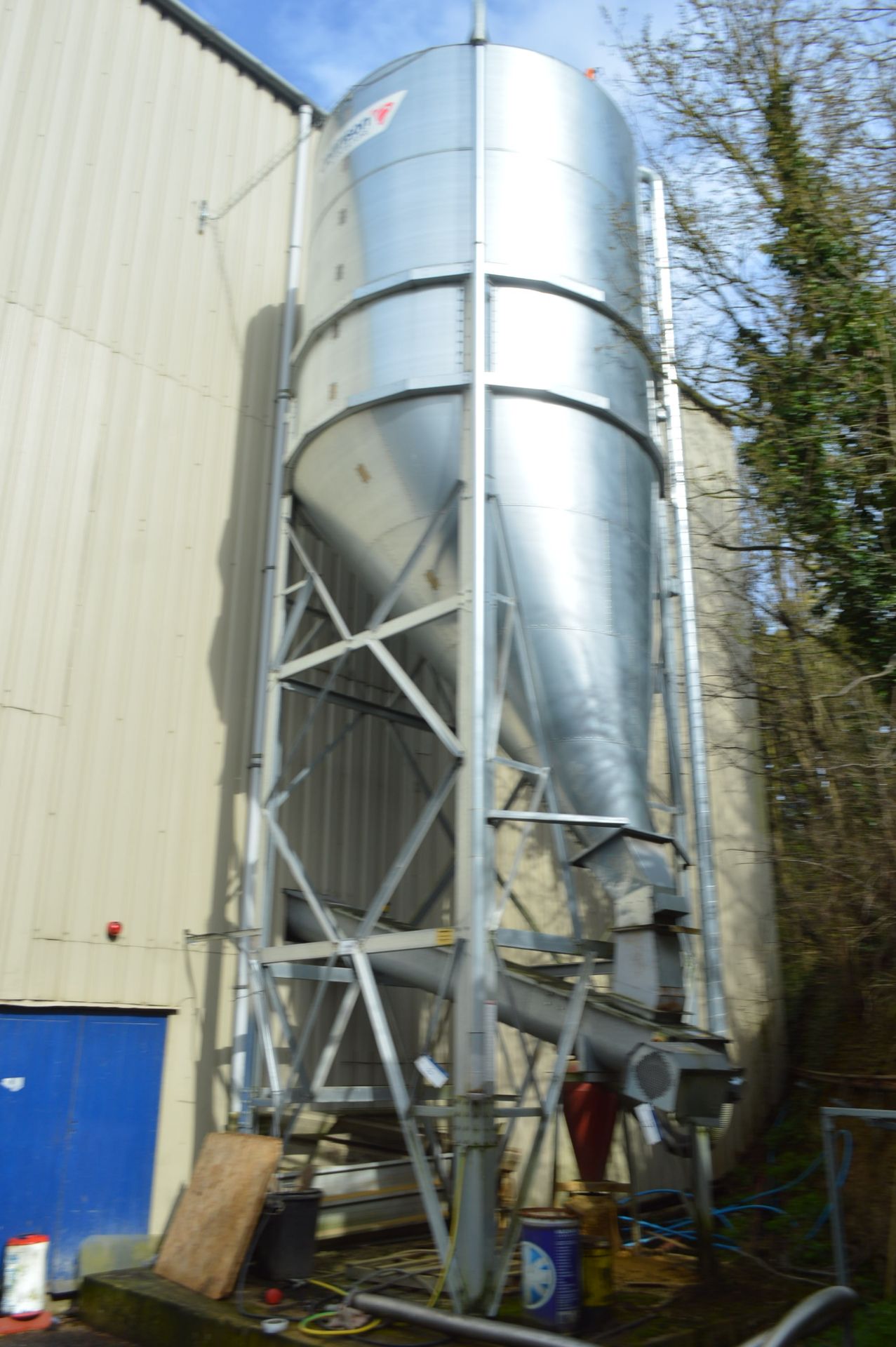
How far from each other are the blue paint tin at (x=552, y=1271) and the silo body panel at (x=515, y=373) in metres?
2.73

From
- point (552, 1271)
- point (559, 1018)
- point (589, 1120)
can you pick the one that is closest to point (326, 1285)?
point (552, 1271)

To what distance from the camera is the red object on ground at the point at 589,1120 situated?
7.22 metres

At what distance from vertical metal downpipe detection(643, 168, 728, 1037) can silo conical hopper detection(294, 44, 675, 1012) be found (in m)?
0.72

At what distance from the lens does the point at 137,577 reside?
9.29m

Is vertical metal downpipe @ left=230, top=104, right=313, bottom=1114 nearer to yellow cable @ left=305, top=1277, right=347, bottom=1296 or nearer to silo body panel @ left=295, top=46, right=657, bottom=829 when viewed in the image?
silo body panel @ left=295, top=46, right=657, bottom=829

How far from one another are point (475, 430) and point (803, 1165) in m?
8.75

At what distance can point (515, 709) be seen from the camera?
25.8 ft

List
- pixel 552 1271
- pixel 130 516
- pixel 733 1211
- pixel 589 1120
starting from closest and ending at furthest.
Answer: pixel 552 1271 → pixel 589 1120 → pixel 130 516 → pixel 733 1211

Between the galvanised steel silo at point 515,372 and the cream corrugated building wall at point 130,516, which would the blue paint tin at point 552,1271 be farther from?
the cream corrugated building wall at point 130,516

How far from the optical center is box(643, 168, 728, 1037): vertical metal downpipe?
8.18 metres

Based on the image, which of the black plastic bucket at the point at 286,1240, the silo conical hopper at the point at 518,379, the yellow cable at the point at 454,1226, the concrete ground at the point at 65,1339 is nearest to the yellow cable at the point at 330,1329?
the yellow cable at the point at 454,1226

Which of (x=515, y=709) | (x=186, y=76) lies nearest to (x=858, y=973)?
(x=515, y=709)

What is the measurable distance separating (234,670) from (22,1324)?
5244mm

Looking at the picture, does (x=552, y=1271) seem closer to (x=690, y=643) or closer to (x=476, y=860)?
(x=476, y=860)
